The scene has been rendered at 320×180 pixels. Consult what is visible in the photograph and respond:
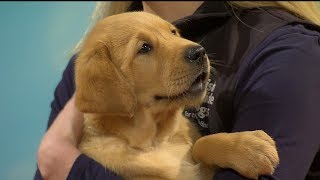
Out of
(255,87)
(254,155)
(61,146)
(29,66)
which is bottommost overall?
(29,66)

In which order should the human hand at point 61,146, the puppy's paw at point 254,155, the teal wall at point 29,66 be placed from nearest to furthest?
the puppy's paw at point 254,155
the human hand at point 61,146
the teal wall at point 29,66

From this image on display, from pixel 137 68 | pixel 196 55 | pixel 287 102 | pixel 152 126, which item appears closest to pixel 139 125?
pixel 152 126

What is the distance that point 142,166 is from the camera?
146 cm

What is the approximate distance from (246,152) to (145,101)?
34 cm

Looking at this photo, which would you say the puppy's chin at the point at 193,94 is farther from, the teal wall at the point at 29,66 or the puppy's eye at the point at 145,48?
the teal wall at the point at 29,66

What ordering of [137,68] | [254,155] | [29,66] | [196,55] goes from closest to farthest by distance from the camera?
[254,155] < [196,55] < [137,68] < [29,66]

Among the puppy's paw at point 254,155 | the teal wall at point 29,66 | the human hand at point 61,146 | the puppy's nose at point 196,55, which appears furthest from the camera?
the teal wall at point 29,66

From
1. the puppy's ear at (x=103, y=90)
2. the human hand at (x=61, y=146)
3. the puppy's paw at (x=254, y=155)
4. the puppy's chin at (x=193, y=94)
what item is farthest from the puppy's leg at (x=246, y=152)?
the human hand at (x=61, y=146)

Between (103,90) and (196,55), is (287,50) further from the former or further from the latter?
(103,90)

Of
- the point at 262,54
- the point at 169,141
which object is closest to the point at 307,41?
the point at 262,54

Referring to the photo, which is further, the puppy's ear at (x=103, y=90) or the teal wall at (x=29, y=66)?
the teal wall at (x=29, y=66)

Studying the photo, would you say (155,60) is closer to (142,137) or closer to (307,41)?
(142,137)

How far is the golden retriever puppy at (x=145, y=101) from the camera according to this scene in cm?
140

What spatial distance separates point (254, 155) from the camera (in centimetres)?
127
